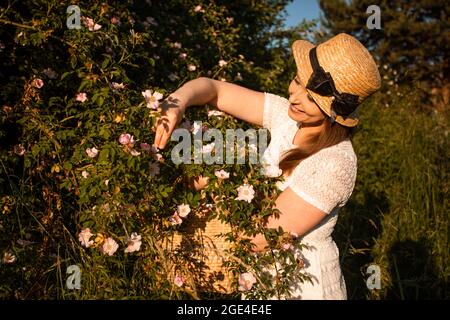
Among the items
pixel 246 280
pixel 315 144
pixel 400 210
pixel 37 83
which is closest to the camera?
pixel 246 280

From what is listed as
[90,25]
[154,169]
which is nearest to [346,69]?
[154,169]

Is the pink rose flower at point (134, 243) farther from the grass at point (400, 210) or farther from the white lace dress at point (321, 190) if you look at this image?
the grass at point (400, 210)

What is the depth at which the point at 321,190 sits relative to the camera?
1632mm

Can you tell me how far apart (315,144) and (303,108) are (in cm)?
13

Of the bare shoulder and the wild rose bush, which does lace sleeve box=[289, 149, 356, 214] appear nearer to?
the wild rose bush

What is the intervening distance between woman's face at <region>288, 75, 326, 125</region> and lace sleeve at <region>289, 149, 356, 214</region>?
12cm

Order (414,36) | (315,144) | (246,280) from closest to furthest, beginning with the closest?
(246,280) < (315,144) < (414,36)

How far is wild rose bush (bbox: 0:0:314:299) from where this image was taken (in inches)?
63.4

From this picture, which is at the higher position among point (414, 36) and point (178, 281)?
point (414, 36)

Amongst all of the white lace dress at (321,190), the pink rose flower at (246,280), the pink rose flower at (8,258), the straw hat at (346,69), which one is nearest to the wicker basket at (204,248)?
the pink rose flower at (246,280)

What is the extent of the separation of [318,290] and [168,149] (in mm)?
742
